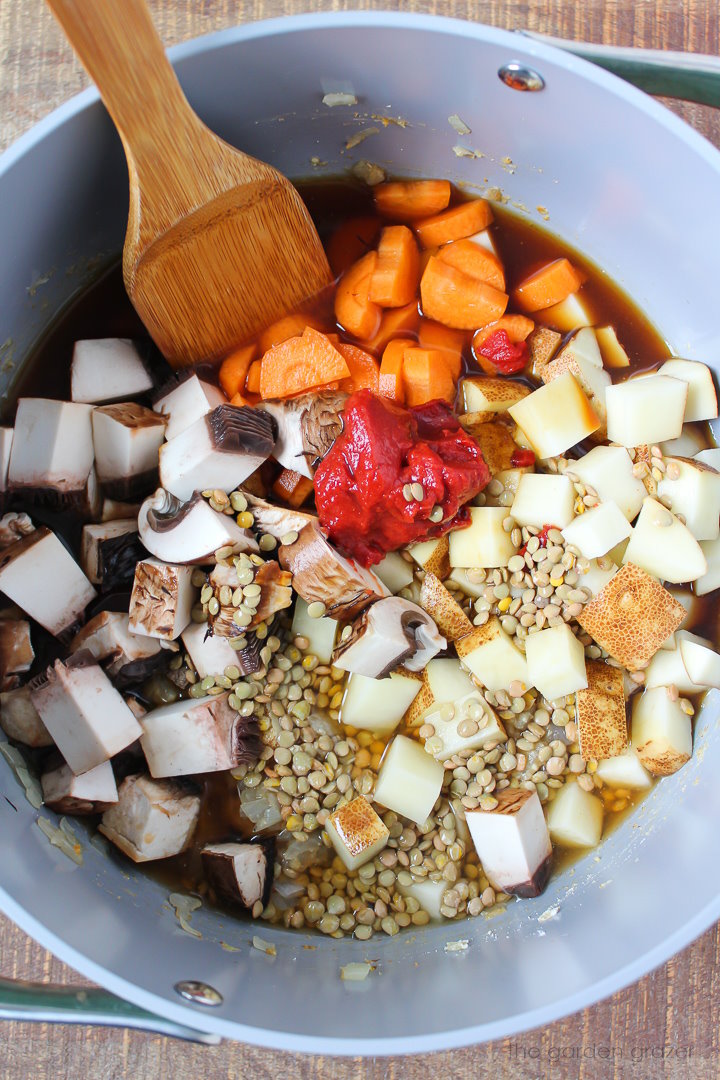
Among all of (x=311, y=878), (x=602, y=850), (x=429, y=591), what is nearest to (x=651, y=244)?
(x=429, y=591)

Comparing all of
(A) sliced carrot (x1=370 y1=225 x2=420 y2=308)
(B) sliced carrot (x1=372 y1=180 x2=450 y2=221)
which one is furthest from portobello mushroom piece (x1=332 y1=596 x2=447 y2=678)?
(B) sliced carrot (x1=372 y1=180 x2=450 y2=221)

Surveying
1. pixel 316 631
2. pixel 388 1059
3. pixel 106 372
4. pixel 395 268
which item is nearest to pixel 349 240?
pixel 395 268

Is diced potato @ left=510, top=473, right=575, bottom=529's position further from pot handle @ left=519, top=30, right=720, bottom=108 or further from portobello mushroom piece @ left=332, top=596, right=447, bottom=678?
pot handle @ left=519, top=30, right=720, bottom=108

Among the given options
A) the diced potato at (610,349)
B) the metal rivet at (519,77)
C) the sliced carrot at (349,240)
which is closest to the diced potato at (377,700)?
the diced potato at (610,349)

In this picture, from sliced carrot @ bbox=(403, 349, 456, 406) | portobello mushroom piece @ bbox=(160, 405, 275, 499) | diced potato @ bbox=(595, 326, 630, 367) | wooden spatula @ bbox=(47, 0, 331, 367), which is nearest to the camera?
wooden spatula @ bbox=(47, 0, 331, 367)

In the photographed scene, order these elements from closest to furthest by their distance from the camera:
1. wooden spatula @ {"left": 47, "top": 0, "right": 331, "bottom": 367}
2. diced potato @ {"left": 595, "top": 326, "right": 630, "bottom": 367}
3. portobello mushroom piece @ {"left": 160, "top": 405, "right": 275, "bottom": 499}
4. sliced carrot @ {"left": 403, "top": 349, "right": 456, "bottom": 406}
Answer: wooden spatula @ {"left": 47, "top": 0, "right": 331, "bottom": 367} → portobello mushroom piece @ {"left": 160, "top": 405, "right": 275, "bottom": 499} → sliced carrot @ {"left": 403, "top": 349, "right": 456, "bottom": 406} → diced potato @ {"left": 595, "top": 326, "right": 630, "bottom": 367}

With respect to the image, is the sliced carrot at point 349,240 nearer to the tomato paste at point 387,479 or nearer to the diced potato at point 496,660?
the tomato paste at point 387,479

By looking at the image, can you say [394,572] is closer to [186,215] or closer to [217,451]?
[217,451]
